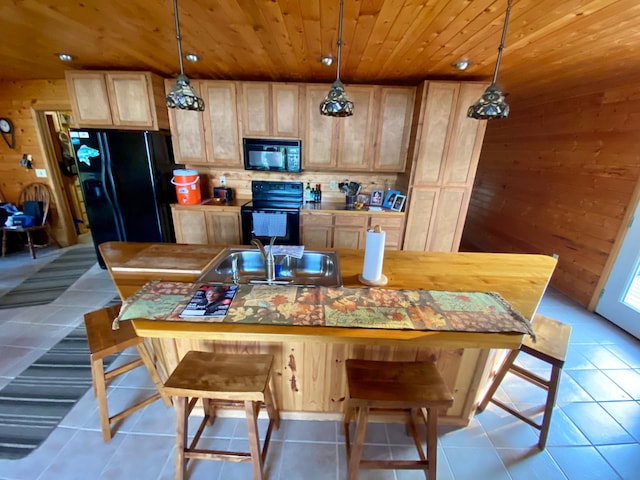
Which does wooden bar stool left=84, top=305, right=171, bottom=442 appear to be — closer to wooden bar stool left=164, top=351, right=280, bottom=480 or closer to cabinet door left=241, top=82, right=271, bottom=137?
wooden bar stool left=164, top=351, right=280, bottom=480

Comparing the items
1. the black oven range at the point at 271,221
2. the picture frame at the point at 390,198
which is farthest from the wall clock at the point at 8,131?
the picture frame at the point at 390,198

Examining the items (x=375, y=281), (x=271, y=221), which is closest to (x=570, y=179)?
(x=375, y=281)

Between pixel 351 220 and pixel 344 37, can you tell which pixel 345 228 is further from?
pixel 344 37

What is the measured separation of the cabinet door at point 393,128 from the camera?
10.0 feet

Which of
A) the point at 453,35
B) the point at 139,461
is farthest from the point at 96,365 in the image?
the point at 453,35

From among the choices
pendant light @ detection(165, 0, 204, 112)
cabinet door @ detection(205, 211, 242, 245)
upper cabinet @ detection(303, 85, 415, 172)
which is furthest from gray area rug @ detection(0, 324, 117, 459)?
upper cabinet @ detection(303, 85, 415, 172)

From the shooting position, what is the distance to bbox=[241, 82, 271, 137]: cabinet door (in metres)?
3.06

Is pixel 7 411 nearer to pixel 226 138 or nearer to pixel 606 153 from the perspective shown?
pixel 226 138

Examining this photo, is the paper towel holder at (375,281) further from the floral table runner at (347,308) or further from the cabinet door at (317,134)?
the cabinet door at (317,134)

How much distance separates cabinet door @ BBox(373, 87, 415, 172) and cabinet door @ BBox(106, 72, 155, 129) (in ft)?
8.46

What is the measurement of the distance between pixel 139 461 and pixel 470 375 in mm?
1808

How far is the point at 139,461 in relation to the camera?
4.54ft

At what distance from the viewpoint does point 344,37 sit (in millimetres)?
1934

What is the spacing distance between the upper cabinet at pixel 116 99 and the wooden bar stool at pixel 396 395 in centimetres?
331
